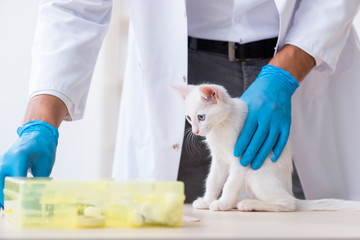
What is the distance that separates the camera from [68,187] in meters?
0.67

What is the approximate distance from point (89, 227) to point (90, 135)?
3.17 meters

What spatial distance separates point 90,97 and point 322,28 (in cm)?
284

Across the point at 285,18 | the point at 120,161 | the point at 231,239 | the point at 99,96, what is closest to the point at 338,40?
the point at 285,18

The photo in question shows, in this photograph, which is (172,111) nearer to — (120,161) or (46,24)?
Answer: (120,161)

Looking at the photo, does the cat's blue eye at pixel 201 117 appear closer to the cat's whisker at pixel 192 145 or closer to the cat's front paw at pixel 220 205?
the cat's front paw at pixel 220 205

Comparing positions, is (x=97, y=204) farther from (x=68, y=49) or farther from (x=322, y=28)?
(x=322, y=28)

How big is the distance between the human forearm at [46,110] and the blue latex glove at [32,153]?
25 millimetres

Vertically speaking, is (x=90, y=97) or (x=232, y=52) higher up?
(x=90, y=97)

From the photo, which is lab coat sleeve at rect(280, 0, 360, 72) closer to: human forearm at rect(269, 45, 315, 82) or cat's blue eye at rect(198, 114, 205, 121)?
human forearm at rect(269, 45, 315, 82)

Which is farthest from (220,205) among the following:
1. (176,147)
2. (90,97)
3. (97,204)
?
(90,97)

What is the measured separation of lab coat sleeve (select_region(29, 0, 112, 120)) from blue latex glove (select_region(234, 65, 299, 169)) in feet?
1.58

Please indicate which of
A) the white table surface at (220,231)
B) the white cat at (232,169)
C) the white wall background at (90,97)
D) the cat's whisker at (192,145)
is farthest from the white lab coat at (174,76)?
the white wall background at (90,97)

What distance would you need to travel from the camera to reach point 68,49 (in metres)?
1.26

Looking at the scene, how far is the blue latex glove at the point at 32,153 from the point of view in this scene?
98cm
